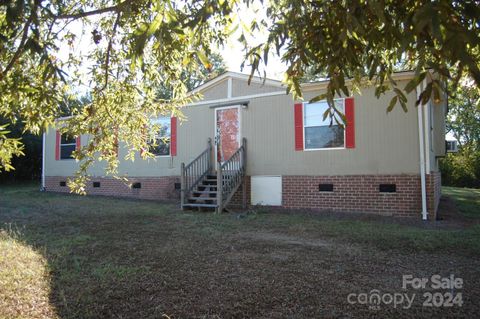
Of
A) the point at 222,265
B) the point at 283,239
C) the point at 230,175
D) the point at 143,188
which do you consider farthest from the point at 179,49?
the point at 143,188

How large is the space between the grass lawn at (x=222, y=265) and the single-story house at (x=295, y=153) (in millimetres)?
1212

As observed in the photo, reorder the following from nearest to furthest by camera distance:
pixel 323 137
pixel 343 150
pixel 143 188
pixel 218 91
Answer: pixel 343 150, pixel 323 137, pixel 218 91, pixel 143 188

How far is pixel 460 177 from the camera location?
74.2 feet

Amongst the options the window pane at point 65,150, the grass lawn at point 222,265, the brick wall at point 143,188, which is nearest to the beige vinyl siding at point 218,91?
the brick wall at point 143,188

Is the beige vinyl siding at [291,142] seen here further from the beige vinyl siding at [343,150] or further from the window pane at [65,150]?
the window pane at [65,150]

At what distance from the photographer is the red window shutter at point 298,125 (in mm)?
9664

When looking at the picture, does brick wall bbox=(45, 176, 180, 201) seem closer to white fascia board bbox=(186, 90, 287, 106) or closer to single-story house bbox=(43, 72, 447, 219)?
single-story house bbox=(43, 72, 447, 219)

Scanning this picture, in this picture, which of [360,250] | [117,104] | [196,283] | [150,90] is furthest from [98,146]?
[360,250]

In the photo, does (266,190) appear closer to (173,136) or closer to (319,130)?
(319,130)

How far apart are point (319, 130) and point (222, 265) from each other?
230 inches

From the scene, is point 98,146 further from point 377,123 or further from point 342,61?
point 377,123

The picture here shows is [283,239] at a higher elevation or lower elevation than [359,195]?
lower

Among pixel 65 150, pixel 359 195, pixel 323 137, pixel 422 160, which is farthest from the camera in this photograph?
pixel 65 150

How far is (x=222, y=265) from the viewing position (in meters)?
4.50
